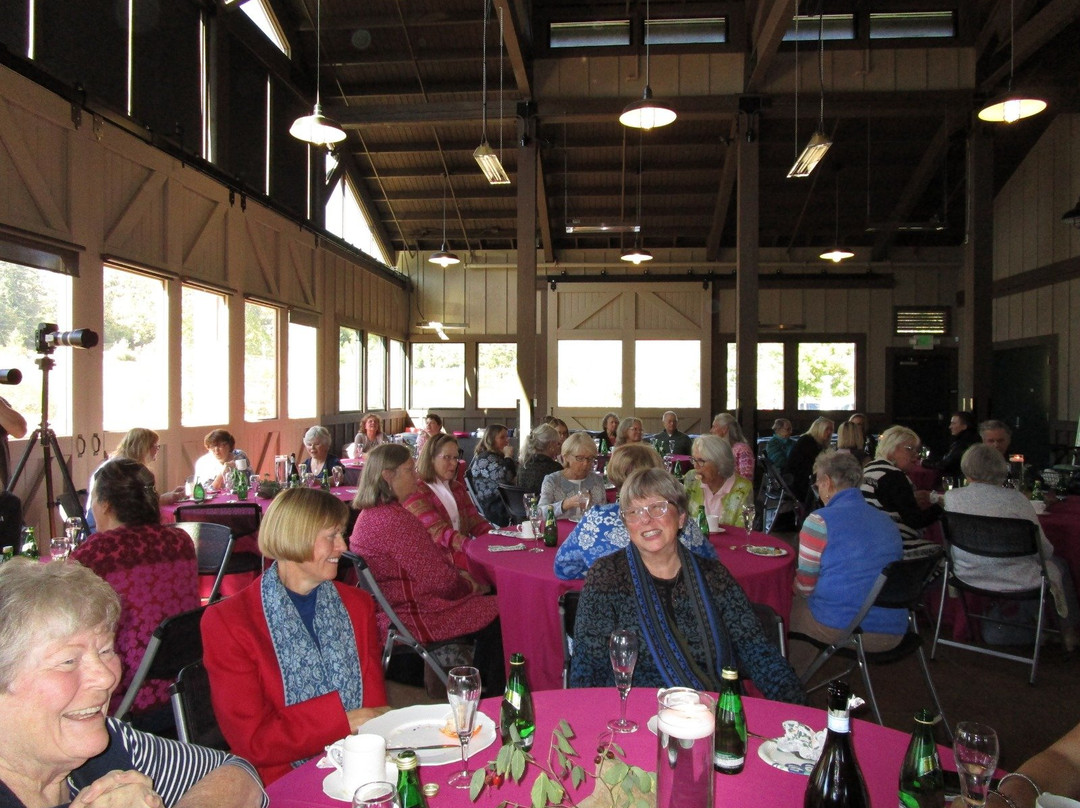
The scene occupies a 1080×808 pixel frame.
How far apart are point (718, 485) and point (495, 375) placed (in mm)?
11318

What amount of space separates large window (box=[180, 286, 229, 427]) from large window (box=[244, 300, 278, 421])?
19.0 inches

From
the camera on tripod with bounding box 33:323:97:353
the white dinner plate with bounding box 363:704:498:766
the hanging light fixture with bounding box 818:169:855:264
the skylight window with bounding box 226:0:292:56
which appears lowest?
the white dinner plate with bounding box 363:704:498:766

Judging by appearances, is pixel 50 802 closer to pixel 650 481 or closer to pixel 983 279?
pixel 650 481

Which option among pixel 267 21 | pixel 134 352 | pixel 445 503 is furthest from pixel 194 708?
pixel 267 21

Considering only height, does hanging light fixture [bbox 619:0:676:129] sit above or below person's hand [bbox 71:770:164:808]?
above

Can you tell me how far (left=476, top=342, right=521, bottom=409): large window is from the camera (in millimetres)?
15547

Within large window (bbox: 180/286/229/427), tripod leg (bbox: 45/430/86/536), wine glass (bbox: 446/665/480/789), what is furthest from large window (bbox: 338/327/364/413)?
wine glass (bbox: 446/665/480/789)

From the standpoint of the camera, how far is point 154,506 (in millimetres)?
2867

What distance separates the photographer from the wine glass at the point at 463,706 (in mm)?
1428

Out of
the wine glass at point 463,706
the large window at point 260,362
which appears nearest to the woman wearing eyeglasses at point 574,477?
the wine glass at point 463,706

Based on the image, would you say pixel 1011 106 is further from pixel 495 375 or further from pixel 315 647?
pixel 495 375

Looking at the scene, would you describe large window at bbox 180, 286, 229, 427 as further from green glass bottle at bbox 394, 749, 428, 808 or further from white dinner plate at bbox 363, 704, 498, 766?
green glass bottle at bbox 394, 749, 428, 808

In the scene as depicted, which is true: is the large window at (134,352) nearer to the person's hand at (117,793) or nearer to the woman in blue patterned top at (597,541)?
the woman in blue patterned top at (597,541)

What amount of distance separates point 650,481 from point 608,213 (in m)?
12.3
